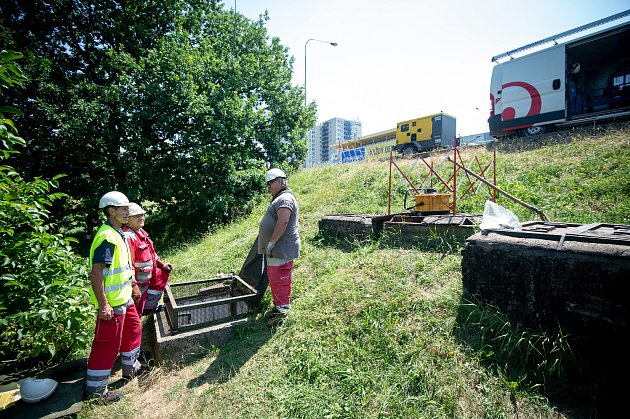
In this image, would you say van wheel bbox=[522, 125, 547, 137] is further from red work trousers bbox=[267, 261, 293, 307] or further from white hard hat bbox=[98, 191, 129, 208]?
white hard hat bbox=[98, 191, 129, 208]

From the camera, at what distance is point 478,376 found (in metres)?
2.32

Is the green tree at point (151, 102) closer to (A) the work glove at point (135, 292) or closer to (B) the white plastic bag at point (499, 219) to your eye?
(A) the work glove at point (135, 292)

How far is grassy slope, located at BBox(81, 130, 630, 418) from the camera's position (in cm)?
226

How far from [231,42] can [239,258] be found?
35.5 ft

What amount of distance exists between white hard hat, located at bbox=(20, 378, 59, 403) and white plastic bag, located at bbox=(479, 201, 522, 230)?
15.7 feet

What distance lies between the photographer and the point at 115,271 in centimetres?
277

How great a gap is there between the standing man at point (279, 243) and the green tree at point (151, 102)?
25.4ft

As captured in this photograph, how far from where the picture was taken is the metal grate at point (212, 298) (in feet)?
12.8

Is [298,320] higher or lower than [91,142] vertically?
lower

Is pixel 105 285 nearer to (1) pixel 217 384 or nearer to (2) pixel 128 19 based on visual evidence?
(1) pixel 217 384

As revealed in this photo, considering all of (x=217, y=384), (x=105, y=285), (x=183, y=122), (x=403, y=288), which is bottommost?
(x=217, y=384)

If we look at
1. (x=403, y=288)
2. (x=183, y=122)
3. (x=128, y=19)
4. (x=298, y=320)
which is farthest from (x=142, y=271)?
(x=128, y=19)

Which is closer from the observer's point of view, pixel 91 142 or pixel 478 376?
pixel 478 376

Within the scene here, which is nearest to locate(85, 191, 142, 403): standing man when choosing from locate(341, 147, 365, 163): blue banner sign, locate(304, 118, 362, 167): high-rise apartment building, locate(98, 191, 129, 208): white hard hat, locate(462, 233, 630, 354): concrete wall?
locate(98, 191, 129, 208): white hard hat
